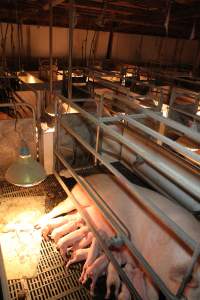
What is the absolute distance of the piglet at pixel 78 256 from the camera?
9.77 ft

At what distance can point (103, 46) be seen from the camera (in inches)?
393

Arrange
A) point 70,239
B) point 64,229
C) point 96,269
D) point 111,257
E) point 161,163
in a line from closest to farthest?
1. point 161,163
2. point 111,257
3. point 96,269
4. point 70,239
5. point 64,229

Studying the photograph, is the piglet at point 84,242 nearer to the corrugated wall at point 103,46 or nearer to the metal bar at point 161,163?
the metal bar at point 161,163

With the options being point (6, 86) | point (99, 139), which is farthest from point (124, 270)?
point (6, 86)

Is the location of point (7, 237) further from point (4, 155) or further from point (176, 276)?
point (176, 276)

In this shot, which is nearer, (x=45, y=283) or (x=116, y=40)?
(x=45, y=283)

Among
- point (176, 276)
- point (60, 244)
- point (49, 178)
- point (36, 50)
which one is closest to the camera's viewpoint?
point (176, 276)

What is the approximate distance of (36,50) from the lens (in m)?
8.88

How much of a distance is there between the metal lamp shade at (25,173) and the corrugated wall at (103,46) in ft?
20.4

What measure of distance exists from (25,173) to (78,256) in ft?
4.47

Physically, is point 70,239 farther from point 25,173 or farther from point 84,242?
point 25,173

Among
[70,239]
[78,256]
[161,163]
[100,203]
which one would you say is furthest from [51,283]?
[161,163]

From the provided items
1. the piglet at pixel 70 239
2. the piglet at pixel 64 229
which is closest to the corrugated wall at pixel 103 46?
the piglet at pixel 64 229

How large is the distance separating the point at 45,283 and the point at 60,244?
0.45 meters
